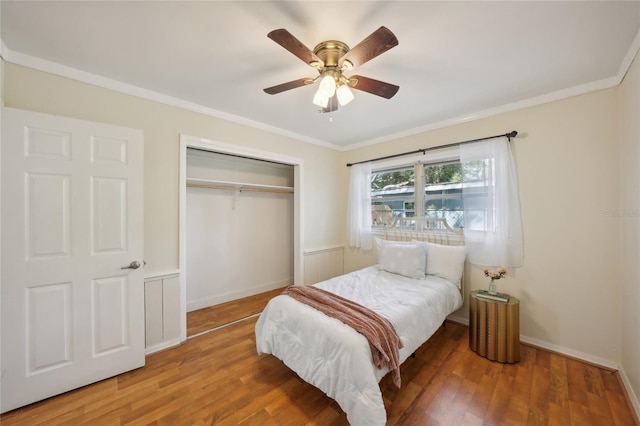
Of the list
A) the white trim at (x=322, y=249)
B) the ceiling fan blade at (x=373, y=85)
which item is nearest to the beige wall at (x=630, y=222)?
the ceiling fan blade at (x=373, y=85)

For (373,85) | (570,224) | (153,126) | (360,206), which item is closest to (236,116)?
(153,126)

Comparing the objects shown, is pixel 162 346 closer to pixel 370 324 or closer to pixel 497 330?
pixel 370 324

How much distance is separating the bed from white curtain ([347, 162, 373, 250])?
26.2 inches

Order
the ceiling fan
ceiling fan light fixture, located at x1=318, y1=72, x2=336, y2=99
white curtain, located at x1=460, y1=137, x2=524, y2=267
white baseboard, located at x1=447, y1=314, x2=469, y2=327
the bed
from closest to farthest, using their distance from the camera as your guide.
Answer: the ceiling fan < the bed < ceiling fan light fixture, located at x1=318, y1=72, x2=336, y2=99 < white curtain, located at x1=460, y1=137, x2=524, y2=267 < white baseboard, located at x1=447, y1=314, x2=469, y2=327

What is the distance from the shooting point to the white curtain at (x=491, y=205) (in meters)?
2.48

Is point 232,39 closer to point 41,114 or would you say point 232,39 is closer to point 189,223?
point 41,114

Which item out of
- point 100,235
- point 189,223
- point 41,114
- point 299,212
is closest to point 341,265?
point 299,212

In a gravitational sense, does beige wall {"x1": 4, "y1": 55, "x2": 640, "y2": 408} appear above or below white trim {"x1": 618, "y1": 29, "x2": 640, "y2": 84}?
below

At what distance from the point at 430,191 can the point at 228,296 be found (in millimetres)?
3279

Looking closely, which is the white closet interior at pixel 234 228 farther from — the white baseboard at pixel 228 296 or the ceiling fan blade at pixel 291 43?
the ceiling fan blade at pixel 291 43

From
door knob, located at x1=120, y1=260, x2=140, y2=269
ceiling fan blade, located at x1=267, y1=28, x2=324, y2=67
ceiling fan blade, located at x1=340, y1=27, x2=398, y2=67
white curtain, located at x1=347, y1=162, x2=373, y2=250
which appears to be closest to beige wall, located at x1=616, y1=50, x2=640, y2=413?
ceiling fan blade, located at x1=340, y1=27, x2=398, y2=67

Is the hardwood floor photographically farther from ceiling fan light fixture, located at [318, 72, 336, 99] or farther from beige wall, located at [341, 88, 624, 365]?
ceiling fan light fixture, located at [318, 72, 336, 99]

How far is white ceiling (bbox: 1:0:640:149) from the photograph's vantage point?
137 cm

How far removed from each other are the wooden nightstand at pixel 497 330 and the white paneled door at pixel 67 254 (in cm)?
307
